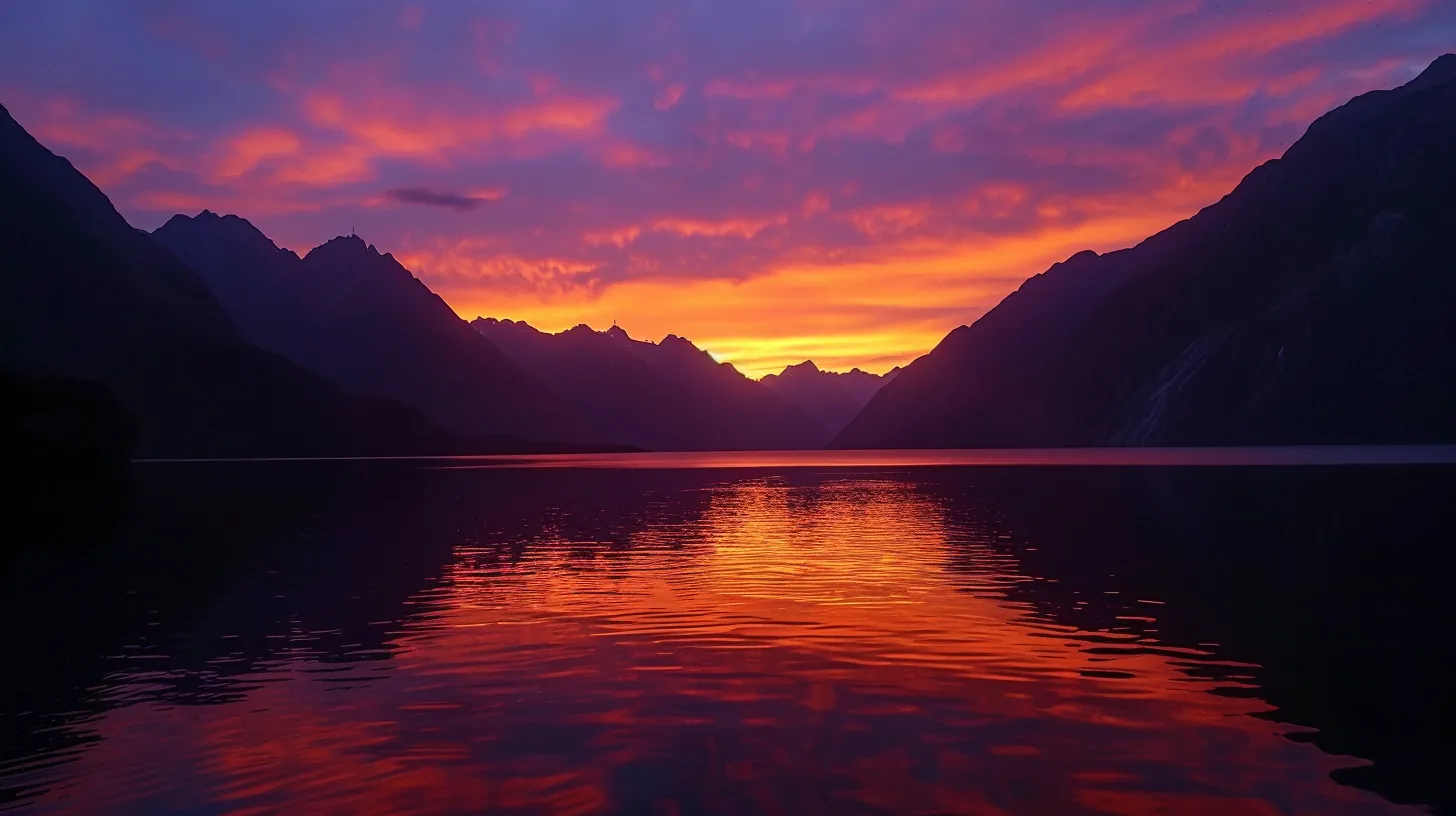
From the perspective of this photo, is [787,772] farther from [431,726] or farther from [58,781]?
[58,781]

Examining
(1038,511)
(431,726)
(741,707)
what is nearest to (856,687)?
(741,707)

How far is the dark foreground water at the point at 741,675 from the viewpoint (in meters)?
17.1

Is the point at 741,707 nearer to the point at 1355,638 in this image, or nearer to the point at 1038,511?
the point at 1355,638

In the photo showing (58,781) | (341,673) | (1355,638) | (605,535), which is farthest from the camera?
(605,535)

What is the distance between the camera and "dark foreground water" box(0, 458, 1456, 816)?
17.1 m

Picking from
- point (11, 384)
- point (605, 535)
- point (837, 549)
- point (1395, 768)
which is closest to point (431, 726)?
point (1395, 768)

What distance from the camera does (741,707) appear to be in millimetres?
22062

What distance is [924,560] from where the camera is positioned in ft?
157

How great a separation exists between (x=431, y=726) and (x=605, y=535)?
41810mm

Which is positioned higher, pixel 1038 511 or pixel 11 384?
pixel 11 384

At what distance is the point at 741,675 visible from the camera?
25.2m

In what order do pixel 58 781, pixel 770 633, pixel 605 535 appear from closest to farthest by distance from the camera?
pixel 58 781 → pixel 770 633 → pixel 605 535

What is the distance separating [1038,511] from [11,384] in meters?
175

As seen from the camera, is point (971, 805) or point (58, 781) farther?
point (58, 781)
